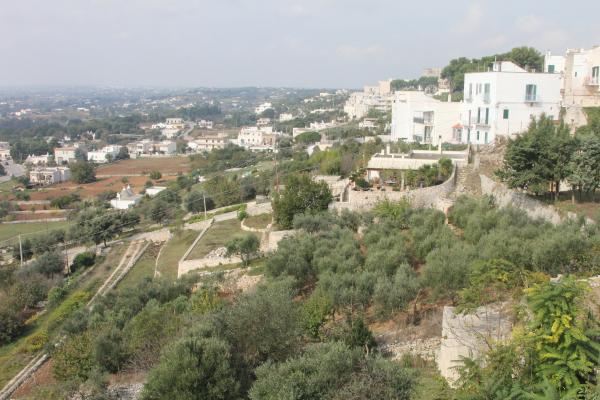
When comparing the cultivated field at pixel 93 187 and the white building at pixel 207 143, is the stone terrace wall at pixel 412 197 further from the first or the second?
the white building at pixel 207 143

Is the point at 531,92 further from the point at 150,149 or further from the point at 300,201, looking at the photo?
the point at 150,149

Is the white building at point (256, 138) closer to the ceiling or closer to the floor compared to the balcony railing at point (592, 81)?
closer to the floor

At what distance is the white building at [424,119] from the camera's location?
31.9 metres

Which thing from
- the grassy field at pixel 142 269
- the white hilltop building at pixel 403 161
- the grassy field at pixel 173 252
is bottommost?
the grassy field at pixel 142 269

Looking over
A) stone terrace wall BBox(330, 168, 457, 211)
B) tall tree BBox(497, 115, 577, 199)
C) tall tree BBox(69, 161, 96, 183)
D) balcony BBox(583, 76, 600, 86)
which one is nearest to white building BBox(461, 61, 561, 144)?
balcony BBox(583, 76, 600, 86)

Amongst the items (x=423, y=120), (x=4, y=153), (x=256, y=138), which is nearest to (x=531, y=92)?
(x=423, y=120)

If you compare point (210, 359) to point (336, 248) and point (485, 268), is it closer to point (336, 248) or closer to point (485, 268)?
point (485, 268)

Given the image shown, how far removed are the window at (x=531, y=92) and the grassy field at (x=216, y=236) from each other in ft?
52.9

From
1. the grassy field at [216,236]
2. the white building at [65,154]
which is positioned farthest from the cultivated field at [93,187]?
the grassy field at [216,236]

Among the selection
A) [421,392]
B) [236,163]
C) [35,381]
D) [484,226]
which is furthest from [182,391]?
[236,163]

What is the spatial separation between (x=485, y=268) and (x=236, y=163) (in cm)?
6285

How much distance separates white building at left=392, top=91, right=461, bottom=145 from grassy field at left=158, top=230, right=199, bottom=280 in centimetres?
1500

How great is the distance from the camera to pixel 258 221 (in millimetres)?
29047

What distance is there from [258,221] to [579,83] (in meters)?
18.9
